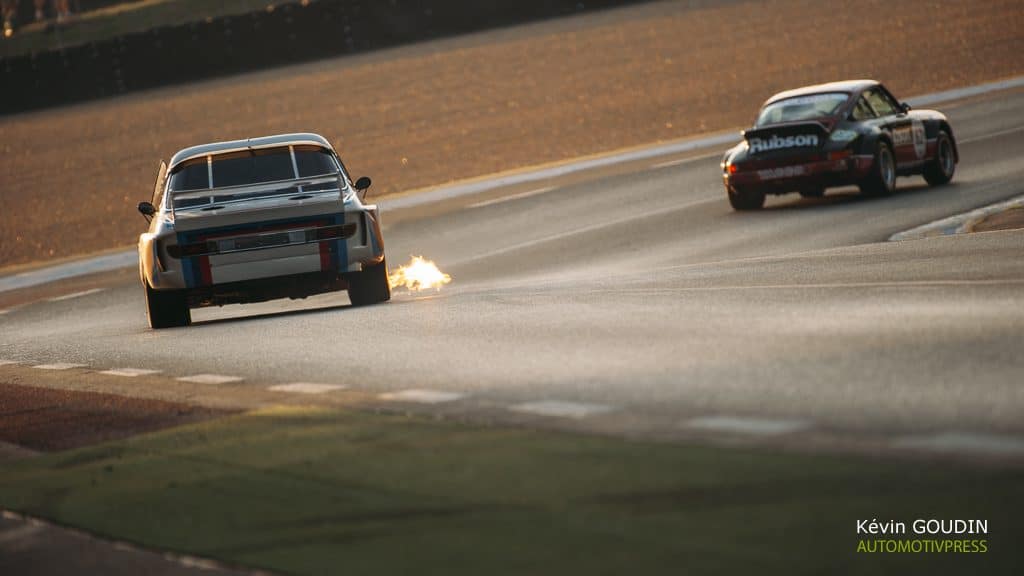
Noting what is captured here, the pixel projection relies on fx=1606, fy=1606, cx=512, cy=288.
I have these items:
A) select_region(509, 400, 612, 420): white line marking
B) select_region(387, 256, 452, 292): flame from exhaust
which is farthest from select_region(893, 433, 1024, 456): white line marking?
select_region(387, 256, 452, 292): flame from exhaust

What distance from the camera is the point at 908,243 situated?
14.6 meters

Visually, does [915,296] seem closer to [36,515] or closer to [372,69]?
[36,515]

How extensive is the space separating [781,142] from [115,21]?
181 ft

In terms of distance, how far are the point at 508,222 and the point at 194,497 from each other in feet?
56.7

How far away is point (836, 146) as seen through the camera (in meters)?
20.1

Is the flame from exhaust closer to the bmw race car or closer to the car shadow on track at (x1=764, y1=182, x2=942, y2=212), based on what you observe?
the bmw race car

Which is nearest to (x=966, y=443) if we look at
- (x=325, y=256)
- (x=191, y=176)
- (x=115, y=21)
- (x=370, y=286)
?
(x=325, y=256)

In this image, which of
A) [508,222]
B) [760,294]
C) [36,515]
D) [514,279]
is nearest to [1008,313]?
[760,294]

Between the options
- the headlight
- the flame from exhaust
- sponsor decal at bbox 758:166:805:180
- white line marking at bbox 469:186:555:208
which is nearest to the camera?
the flame from exhaust

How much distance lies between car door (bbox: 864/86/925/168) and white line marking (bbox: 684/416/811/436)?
14.8 metres

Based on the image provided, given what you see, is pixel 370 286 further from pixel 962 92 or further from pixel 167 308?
pixel 962 92

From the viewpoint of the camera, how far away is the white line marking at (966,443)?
5391 mm

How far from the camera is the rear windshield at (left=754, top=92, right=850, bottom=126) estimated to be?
68.2 feet

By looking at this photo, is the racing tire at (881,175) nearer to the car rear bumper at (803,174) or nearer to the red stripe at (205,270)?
the car rear bumper at (803,174)
